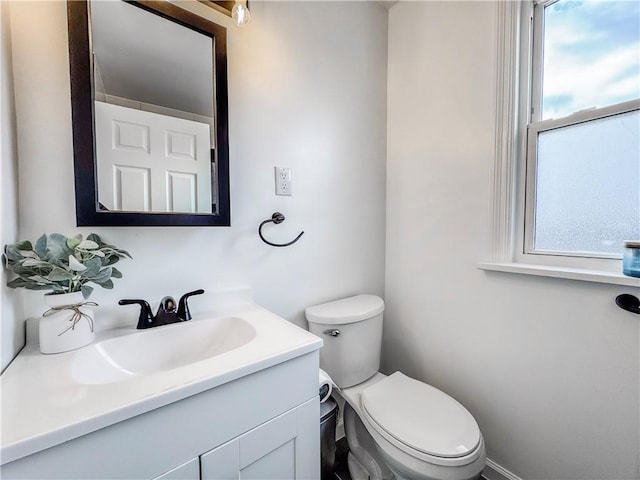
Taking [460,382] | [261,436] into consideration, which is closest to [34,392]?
[261,436]

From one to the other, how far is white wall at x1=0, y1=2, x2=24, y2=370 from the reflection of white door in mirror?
0.17 meters

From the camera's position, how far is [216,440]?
0.61 metres

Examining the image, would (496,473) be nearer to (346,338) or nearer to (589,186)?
(346,338)

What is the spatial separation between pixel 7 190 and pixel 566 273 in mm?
1639

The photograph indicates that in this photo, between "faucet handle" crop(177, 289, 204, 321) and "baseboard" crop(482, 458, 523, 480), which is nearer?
"faucet handle" crop(177, 289, 204, 321)

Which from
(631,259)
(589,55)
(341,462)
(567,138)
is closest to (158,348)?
(341,462)

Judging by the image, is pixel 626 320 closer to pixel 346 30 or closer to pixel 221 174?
pixel 221 174

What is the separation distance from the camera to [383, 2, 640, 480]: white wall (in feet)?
3.01

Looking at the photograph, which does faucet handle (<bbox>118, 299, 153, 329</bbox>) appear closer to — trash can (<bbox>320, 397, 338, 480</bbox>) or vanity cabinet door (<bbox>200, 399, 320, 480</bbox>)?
vanity cabinet door (<bbox>200, 399, 320, 480</bbox>)

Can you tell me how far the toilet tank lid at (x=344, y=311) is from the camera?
118cm

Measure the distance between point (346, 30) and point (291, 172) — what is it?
0.80m

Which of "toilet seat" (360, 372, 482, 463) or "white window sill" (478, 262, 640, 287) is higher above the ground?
"white window sill" (478, 262, 640, 287)

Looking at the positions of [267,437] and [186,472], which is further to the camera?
[267,437]

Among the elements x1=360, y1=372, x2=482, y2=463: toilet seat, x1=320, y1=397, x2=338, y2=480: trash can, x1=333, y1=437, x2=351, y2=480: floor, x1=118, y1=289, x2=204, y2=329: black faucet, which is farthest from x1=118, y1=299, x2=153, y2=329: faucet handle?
x1=333, y1=437, x2=351, y2=480: floor
